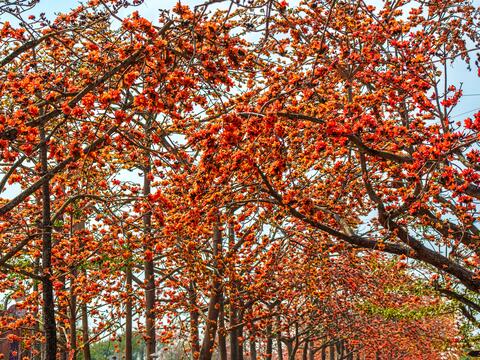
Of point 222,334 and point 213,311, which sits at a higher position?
point 213,311

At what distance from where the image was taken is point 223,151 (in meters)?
6.11

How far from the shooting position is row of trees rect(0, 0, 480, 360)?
18.9 ft

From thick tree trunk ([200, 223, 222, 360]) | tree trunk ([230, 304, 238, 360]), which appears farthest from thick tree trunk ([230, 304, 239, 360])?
thick tree trunk ([200, 223, 222, 360])

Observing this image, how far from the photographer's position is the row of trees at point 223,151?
18.9ft

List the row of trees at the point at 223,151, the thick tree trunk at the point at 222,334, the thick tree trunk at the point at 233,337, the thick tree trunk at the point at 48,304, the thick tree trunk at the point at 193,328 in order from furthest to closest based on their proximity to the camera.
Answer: the thick tree trunk at the point at 233,337, the thick tree trunk at the point at 193,328, the thick tree trunk at the point at 222,334, the thick tree trunk at the point at 48,304, the row of trees at the point at 223,151

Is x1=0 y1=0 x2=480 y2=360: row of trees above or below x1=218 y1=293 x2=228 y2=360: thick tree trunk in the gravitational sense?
above

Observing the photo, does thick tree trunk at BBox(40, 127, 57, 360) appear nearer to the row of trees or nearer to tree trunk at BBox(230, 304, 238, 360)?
the row of trees

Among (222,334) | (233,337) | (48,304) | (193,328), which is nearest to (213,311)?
(222,334)

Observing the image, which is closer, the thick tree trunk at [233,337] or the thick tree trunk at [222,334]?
the thick tree trunk at [222,334]

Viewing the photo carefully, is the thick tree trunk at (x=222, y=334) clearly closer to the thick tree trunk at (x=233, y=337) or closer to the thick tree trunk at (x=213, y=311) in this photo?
the thick tree trunk at (x=233, y=337)

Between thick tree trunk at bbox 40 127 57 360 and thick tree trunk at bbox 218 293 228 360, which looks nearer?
thick tree trunk at bbox 40 127 57 360

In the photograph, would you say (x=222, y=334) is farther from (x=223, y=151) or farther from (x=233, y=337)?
(x=223, y=151)

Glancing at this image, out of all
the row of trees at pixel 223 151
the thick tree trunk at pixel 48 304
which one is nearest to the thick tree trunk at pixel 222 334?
the row of trees at pixel 223 151

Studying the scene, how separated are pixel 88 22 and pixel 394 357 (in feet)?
132
